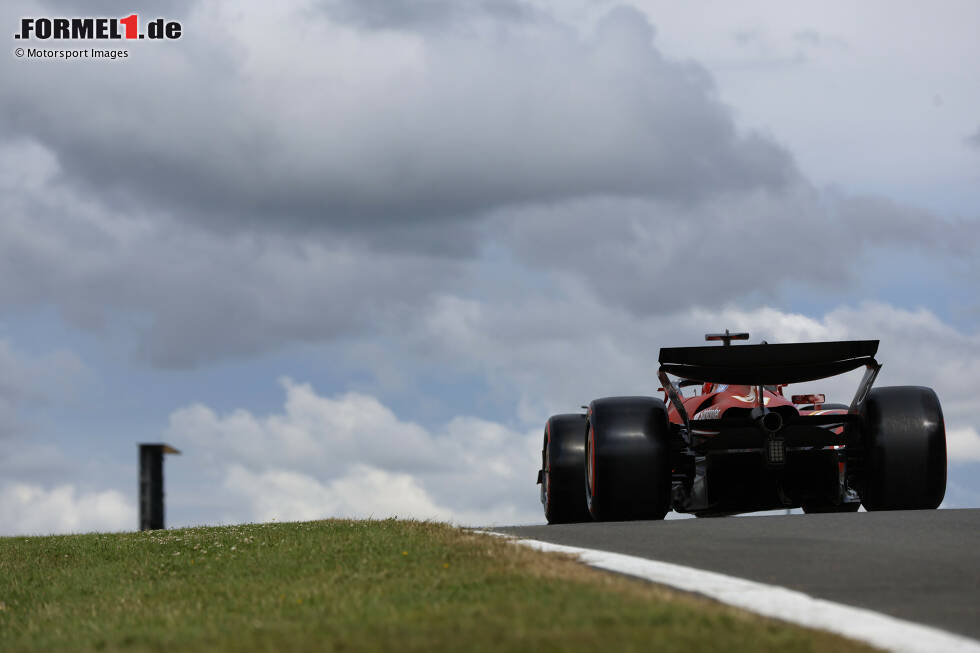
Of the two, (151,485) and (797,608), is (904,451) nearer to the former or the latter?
(797,608)

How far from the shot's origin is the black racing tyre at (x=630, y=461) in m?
14.1

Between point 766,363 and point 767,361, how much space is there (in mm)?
30

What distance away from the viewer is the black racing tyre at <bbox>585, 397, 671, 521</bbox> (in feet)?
46.3

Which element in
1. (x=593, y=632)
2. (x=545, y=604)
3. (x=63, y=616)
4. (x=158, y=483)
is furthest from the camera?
(x=158, y=483)

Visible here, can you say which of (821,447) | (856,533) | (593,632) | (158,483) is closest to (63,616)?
(593,632)

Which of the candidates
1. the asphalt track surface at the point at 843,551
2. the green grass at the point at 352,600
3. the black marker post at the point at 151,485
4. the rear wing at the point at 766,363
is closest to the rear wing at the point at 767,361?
the rear wing at the point at 766,363

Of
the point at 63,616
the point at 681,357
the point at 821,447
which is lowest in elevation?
the point at 63,616

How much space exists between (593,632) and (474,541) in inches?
185

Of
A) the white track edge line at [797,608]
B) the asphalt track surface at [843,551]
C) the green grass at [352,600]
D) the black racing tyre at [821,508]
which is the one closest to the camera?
the green grass at [352,600]

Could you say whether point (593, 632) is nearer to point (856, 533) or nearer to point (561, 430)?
point (856, 533)

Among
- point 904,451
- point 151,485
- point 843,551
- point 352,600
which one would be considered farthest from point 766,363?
point 151,485

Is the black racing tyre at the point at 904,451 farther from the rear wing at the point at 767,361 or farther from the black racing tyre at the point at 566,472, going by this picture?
the black racing tyre at the point at 566,472

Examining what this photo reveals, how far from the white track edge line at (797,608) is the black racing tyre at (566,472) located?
6.00 meters

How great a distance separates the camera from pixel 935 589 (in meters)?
8.65
